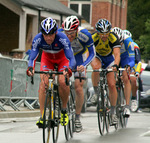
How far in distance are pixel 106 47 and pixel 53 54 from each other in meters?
2.53

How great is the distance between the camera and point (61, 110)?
9664 millimetres

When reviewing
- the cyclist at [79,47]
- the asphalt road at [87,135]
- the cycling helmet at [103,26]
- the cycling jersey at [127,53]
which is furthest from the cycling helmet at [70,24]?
the cycling jersey at [127,53]

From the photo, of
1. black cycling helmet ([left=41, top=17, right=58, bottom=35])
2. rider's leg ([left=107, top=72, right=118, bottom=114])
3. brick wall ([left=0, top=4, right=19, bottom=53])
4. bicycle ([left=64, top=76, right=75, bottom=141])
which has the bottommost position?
bicycle ([left=64, top=76, right=75, bottom=141])

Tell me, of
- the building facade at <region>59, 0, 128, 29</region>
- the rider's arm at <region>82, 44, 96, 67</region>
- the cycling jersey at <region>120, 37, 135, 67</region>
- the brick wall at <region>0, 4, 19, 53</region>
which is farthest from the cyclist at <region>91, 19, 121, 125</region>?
the building facade at <region>59, 0, 128, 29</region>

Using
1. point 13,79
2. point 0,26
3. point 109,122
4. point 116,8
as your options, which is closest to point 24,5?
point 0,26

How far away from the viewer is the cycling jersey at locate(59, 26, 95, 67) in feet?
35.7

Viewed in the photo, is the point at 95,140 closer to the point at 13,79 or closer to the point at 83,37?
the point at 83,37

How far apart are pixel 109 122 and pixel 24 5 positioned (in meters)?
17.9

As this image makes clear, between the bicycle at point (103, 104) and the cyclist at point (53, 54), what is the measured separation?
→ 135cm

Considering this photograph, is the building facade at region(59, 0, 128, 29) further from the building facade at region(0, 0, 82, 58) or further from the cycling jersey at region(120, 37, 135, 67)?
the cycling jersey at region(120, 37, 135, 67)

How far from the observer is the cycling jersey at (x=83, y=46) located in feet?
35.7

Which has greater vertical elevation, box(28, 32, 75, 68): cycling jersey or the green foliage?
the green foliage

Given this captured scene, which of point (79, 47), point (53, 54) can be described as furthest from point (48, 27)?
point (79, 47)

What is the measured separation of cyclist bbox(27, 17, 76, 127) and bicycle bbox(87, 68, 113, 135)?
53.1 inches
